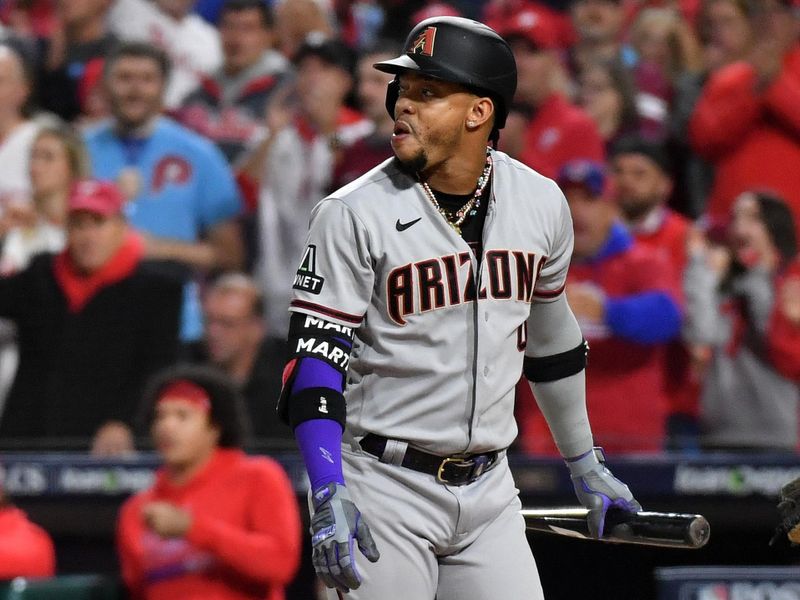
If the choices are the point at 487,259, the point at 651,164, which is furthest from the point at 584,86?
the point at 487,259

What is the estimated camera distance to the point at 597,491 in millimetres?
3396

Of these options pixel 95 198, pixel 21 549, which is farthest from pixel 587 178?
pixel 21 549

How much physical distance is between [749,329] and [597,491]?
2543 millimetres

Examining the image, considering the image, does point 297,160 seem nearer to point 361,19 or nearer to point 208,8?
point 208,8

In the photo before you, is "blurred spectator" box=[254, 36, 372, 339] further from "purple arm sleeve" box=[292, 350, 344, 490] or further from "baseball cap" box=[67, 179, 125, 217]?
"purple arm sleeve" box=[292, 350, 344, 490]

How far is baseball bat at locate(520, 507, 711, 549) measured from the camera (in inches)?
121

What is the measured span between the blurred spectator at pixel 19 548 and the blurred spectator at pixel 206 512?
260 mm

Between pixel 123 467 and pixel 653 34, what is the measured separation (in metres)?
4.07

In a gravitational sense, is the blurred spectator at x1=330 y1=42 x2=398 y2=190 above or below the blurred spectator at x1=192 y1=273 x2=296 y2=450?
above

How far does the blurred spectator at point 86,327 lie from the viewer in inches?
229

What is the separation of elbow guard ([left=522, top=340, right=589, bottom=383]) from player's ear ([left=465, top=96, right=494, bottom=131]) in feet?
1.89

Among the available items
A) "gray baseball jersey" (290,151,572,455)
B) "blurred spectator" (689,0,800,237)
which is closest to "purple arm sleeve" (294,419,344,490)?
"gray baseball jersey" (290,151,572,455)

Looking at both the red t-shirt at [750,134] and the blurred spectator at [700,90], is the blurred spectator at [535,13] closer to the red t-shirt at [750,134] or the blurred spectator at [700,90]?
the blurred spectator at [700,90]

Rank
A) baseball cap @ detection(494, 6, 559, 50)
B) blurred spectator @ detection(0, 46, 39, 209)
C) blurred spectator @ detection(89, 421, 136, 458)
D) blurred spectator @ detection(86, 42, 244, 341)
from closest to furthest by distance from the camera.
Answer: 1. blurred spectator @ detection(89, 421, 136, 458)
2. blurred spectator @ detection(86, 42, 244, 341)
3. blurred spectator @ detection(0, 46, 39, 209)
4. baseball cap @ detection(494, 6, 559, 50)
